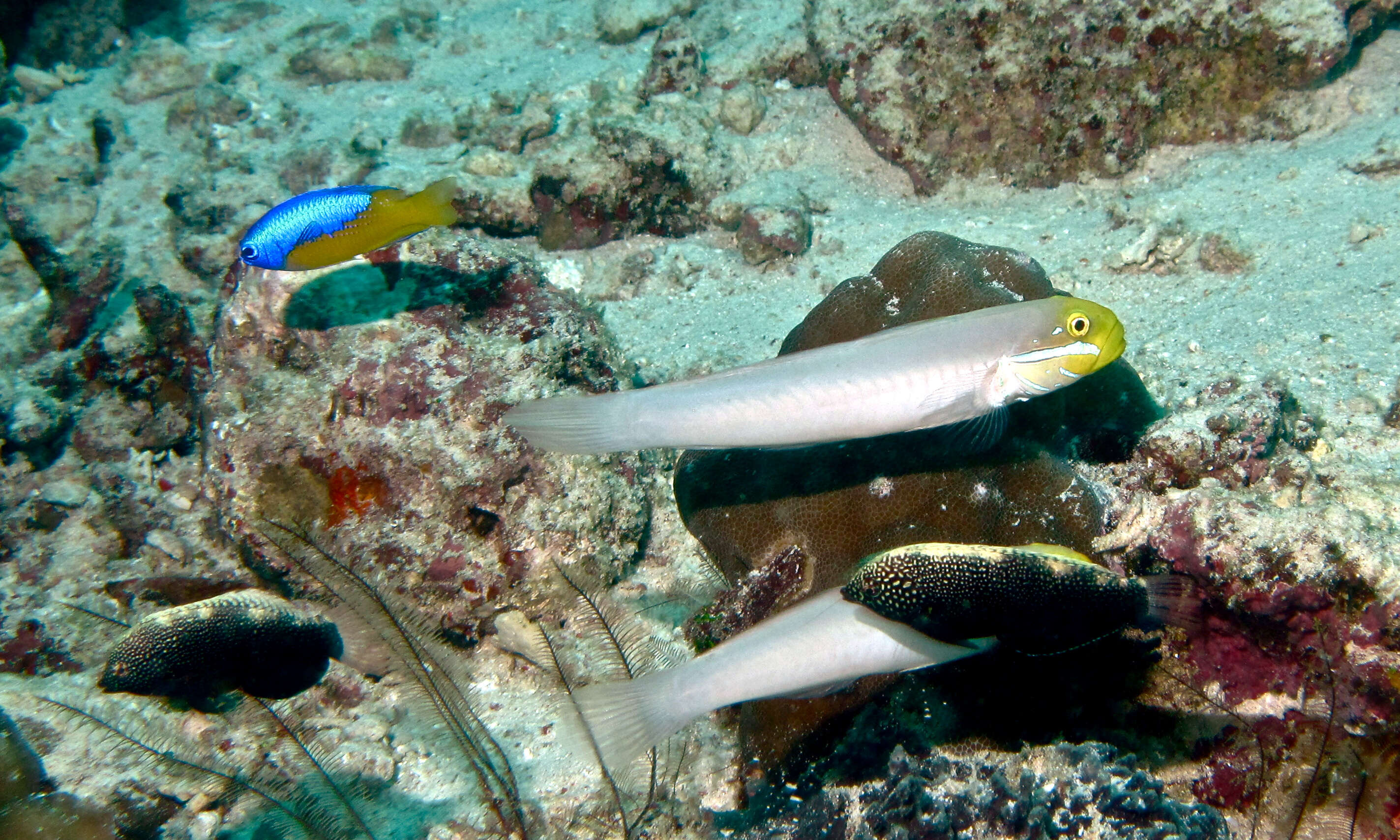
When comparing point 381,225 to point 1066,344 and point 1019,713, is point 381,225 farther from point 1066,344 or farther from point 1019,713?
point 1019,713

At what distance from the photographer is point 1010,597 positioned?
2133 millimetres

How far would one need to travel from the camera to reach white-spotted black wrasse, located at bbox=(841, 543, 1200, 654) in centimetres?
214

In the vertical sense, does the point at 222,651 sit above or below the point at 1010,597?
below

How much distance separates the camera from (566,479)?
3551 millimetres

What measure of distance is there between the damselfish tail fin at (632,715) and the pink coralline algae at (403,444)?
1.18m

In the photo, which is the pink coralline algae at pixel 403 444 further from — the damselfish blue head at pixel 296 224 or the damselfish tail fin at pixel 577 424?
the damselfish tail fin at pixel 577 424

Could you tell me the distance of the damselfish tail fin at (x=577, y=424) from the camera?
259 centimetres

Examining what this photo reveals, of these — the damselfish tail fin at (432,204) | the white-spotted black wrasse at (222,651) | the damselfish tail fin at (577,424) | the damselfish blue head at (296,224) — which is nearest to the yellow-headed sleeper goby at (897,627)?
the damselfish tail fin at (577,424)

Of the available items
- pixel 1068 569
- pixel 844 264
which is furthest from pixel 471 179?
pixel 1068 569

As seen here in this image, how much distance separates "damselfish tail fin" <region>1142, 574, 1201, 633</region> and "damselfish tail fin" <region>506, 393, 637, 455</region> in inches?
74.1

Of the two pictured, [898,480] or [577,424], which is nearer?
[577,424]

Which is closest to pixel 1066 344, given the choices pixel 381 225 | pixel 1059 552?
pixel 1059 552

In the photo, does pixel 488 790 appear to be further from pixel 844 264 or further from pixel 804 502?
pixel 844 264

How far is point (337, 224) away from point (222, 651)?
202 centimetres
